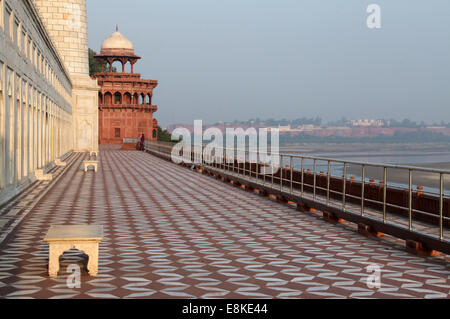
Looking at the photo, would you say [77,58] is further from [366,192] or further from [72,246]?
[72,246]

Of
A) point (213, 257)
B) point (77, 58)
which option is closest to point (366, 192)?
point (213, 257)

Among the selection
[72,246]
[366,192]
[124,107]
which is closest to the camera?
[72,246]

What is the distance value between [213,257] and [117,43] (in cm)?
7803

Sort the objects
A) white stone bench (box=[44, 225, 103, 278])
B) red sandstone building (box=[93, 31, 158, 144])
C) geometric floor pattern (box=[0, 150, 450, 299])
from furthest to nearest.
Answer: red sandstone building (box=[93, 31, 158, 144]) → white stone bench (box=[44, 225, 103, 278]) → geometric floor pattern (box=[0, 150, 450, 299])

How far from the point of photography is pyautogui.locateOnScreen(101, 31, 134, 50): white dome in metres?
84.2

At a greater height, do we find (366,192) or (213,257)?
A: (213,257)

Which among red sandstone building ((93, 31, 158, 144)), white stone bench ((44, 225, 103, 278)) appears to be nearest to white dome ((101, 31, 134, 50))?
red sandstone building ((93, 31, 158, 144))

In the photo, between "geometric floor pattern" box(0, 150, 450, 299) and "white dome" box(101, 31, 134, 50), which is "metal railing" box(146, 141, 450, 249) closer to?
"geometric floor pattern" box(0, 150, 450, 299)

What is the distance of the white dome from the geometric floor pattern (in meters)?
70.0

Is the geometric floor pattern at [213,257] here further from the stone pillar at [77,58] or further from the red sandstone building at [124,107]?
the red sandstone building at [124,107]

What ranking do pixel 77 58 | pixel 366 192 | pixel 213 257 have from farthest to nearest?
1. pixel 77 58
2. pixel 366 192
3. pixel 213 257

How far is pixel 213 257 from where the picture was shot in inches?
368

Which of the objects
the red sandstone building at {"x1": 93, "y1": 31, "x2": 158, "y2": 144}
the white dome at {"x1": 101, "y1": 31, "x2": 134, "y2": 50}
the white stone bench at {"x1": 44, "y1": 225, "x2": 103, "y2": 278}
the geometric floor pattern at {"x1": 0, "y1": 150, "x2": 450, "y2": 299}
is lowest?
the geometric floor pattern at {"x1": 0, "y1": 150, "x2": 450, "y2": 299}
